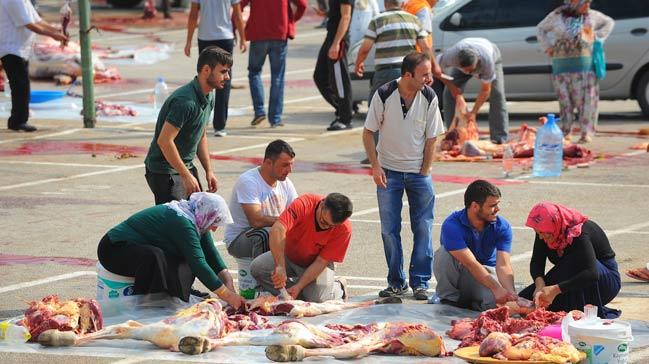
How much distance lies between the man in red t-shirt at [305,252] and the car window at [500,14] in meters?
9.23

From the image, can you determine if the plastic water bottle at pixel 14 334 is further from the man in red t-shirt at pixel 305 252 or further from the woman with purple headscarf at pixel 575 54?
the woman with purple headscarf at pixel 575 54

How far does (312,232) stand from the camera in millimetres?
9508

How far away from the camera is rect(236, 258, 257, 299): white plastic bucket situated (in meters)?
9.77

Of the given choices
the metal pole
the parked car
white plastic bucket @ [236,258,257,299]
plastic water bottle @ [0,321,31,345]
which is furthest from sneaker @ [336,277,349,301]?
the metal pole

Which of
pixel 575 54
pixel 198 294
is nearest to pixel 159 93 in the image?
pixel 575 54

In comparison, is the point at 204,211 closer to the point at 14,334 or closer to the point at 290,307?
the point at 290,307

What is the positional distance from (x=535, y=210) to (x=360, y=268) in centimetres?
213

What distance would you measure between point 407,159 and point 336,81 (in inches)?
289

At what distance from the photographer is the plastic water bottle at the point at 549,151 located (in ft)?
48.3

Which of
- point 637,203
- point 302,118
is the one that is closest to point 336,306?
point 637,203

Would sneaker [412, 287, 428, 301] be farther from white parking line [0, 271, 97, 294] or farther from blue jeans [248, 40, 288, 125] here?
blue jeans [248, 40, 288, 125]

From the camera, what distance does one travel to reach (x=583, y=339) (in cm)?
789

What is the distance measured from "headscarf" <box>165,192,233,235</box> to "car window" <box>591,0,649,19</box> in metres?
10.2

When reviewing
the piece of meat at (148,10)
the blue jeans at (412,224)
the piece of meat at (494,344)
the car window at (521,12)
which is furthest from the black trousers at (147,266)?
the piece of meat at (148,10)
